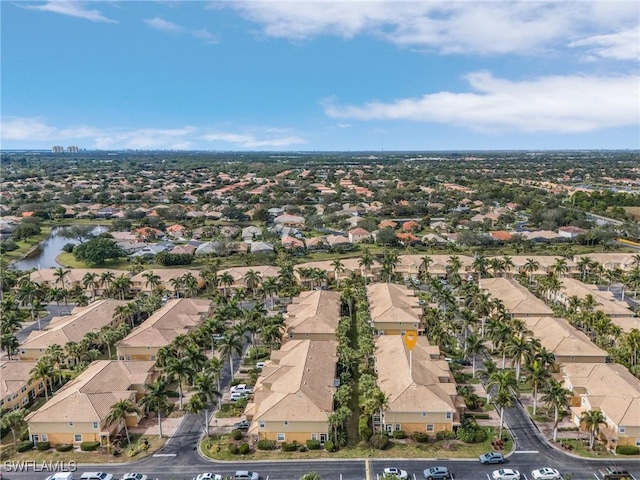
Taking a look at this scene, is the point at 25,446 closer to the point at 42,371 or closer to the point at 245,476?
the point at 42,371

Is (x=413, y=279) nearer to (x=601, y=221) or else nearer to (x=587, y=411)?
(x=587, y=411)

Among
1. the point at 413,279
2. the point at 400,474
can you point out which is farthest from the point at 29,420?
the point at 413,279

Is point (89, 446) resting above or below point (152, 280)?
below

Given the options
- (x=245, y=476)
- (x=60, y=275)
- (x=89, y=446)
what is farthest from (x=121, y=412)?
(x=60, y=275)

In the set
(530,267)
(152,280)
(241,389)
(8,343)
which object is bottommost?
(241,389)

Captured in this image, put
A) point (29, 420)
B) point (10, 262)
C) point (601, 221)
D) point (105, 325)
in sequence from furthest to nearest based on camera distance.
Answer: point (601, 221)
point (10, 262)
point (105, 325)
point (29, 420)

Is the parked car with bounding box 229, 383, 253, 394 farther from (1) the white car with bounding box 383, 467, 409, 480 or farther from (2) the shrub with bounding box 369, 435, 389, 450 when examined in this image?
(1) the white car with bounding box 383, 467, 409, 480

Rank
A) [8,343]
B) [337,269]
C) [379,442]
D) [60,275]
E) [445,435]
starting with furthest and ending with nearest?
[337,269] < [60,275] < [8,343] < [445,435] < [379,442]
